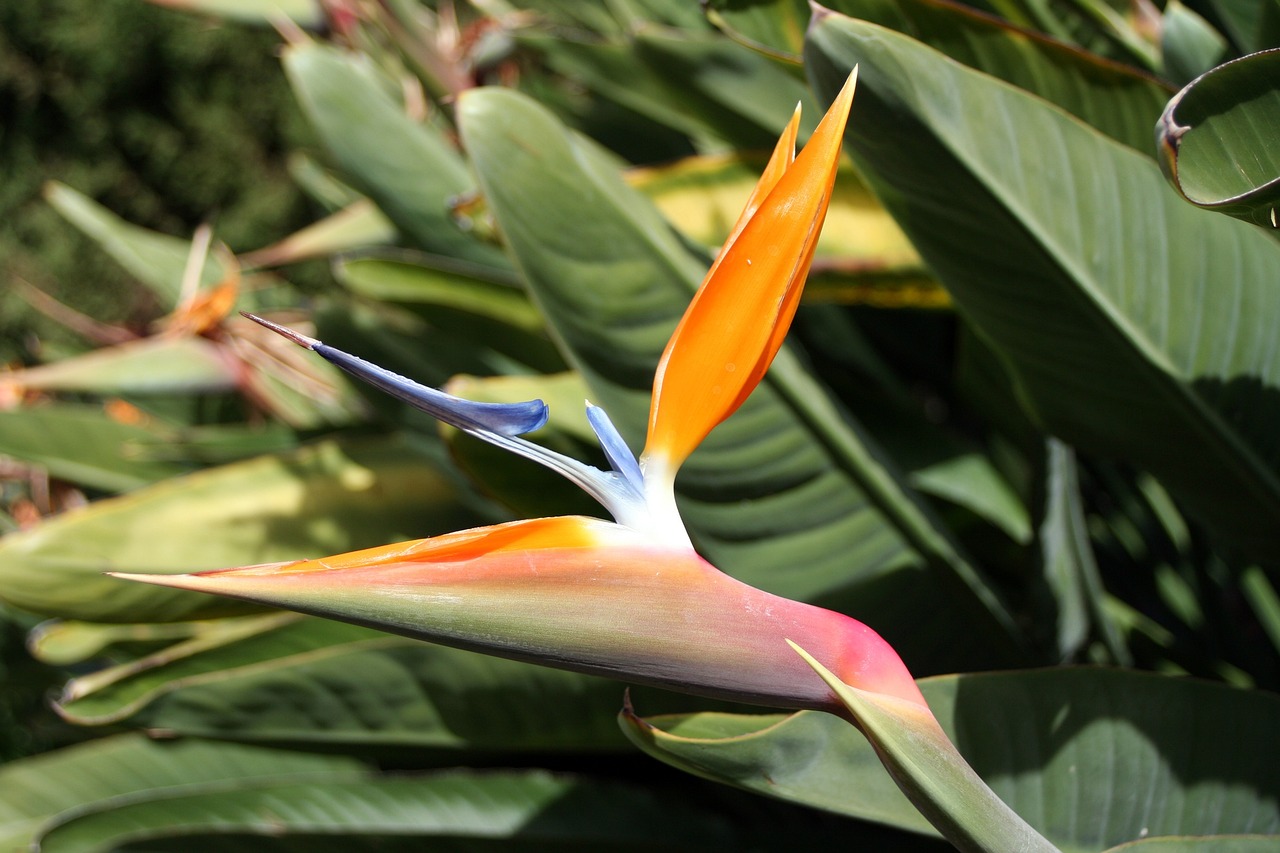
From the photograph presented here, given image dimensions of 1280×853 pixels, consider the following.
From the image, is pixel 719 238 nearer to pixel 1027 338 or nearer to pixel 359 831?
pixel 1027 338

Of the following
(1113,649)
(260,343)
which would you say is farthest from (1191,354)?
(260,343)

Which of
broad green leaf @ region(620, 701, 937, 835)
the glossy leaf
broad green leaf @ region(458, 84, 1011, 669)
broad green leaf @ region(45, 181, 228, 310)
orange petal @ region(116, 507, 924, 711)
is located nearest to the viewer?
orange petal @ region(116, 507, 924, 711)

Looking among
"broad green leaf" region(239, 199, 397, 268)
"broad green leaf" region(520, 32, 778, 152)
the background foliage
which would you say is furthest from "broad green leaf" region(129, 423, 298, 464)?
"broad green leaf" region(520, 32, 778, 152)

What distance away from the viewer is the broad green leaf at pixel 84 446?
88 centimetres

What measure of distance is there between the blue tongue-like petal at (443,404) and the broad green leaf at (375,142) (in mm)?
473

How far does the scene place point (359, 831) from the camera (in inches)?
25.3

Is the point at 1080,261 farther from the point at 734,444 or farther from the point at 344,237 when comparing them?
the point at 344,237

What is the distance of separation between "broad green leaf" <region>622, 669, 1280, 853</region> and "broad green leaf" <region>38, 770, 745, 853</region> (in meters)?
0.30

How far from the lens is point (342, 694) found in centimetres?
60

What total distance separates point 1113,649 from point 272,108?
355 centimetres

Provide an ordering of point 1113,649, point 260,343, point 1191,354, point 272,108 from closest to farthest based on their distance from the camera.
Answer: point 1191,354, point 1113,649, point 260,343, point 272,108

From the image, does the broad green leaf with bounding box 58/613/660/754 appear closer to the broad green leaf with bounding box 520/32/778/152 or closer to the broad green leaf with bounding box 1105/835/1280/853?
the broad green leaf with bounding box 1105/835/1280/853

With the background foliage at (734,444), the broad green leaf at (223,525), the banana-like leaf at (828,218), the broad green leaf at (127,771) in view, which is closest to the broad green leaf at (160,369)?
the background foliage at (734,444)

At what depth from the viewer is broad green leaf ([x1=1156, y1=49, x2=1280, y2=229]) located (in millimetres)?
281
